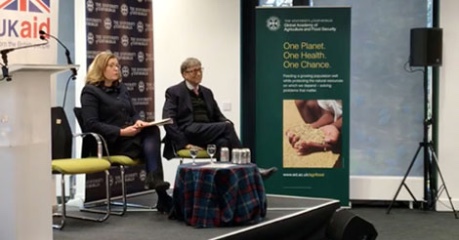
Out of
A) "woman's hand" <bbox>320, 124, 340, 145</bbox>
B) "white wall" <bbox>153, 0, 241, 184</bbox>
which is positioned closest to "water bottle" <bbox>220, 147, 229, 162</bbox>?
"woman's hand" <bbox>320, 124, 340, 145</bbox>

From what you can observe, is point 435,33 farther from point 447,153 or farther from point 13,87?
point 13,87

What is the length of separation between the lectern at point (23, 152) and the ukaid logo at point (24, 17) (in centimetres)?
116

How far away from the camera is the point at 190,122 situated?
554 centimetres

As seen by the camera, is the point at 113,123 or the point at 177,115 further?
the point at 177,115

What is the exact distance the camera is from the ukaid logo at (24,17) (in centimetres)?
432

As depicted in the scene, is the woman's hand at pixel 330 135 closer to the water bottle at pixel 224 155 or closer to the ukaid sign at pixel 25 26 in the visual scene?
the water bottle at pixel 224 155

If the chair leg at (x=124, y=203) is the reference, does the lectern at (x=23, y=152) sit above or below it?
above

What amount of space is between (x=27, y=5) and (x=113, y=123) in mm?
1114

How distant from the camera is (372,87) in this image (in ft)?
22.6

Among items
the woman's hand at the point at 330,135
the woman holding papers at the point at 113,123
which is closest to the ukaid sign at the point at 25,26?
the woman holding papers at the point at 113,123

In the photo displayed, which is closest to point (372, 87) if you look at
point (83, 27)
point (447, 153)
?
point (447, 153)

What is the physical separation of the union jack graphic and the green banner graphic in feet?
8.00

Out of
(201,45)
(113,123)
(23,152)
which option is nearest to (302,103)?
(201,45)

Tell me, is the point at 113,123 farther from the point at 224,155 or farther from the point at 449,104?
the point at 449,104
